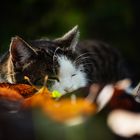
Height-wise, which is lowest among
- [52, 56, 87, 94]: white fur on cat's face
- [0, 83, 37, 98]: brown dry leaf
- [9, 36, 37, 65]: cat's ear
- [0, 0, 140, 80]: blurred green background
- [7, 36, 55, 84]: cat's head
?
[0, 0, 140, 80]: blurred green background

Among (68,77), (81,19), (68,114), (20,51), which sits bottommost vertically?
(81,19)

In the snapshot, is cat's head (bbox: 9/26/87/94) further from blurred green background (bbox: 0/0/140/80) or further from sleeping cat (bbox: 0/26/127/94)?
blurred green background (bbox: 0/0/140/80)

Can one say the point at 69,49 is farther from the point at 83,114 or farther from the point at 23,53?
the point at 83,114

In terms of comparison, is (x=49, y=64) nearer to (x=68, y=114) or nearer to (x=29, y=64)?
(x=29, y=64)

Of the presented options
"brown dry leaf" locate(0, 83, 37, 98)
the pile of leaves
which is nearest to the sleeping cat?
"brown dry leaf" locate(0, 83, 37, 98)

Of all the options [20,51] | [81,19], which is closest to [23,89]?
[20,51]

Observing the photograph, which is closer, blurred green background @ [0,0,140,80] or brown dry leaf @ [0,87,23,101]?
brown dry leaf @ [0,87,23,101]
